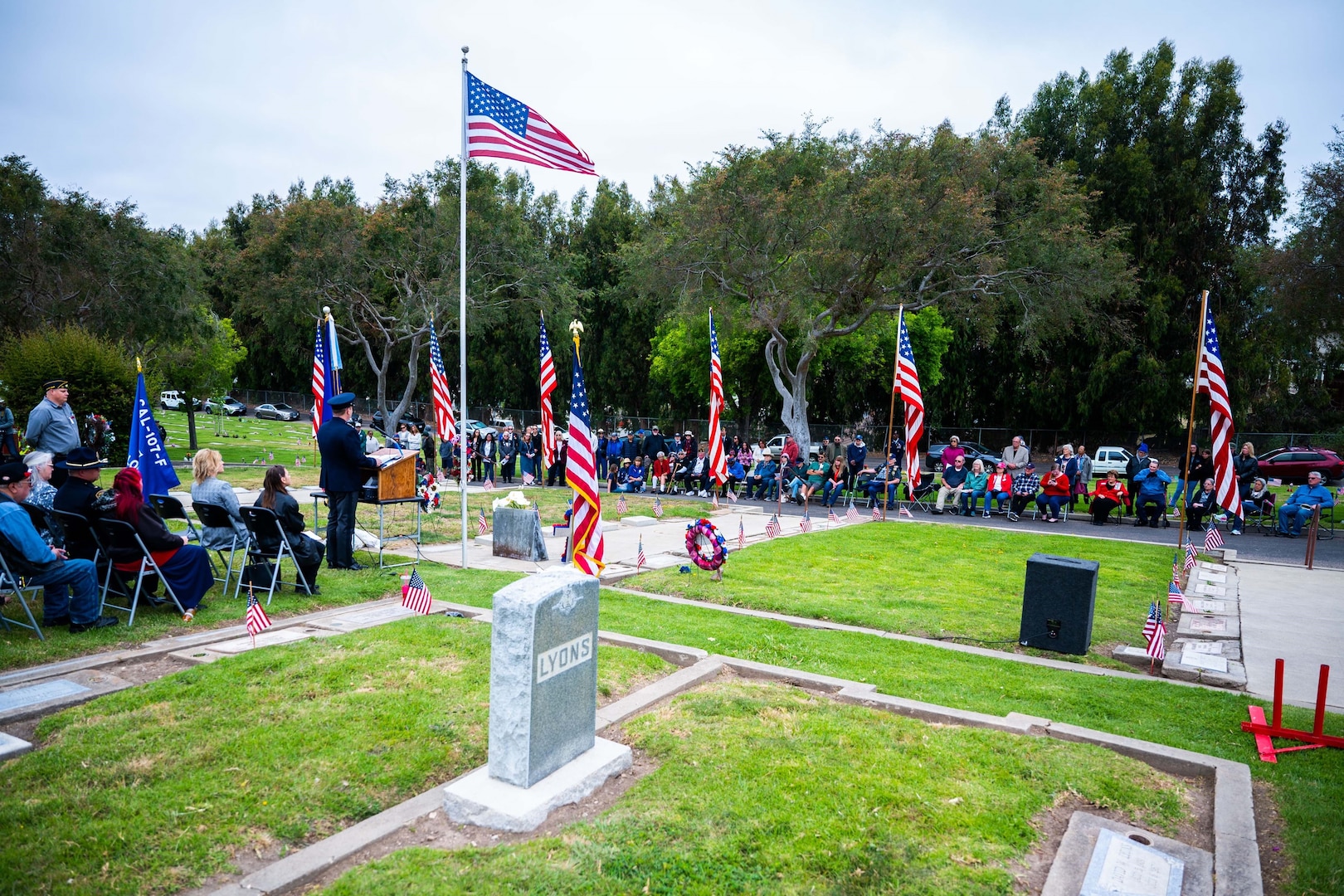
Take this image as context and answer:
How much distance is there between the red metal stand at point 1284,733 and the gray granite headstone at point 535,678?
444 cm

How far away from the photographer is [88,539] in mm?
7465

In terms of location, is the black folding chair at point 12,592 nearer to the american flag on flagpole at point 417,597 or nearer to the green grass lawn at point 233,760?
the green grass lawn at point 233,760

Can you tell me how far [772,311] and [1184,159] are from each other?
23450 mm

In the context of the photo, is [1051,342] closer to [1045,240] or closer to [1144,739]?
[1045,240]

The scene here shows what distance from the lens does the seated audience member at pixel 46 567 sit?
20.8ft

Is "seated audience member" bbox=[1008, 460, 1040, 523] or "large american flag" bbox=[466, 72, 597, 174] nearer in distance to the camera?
"large american flag" bbox=[466, 72, 597, 174]

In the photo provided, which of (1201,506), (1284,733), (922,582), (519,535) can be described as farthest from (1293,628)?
(519,535)

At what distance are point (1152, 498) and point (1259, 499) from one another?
2.75m

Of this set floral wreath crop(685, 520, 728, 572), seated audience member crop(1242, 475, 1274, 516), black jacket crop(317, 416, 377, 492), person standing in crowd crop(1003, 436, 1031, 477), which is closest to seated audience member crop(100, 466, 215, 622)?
black jacket crop(317, 416, 377, 492)

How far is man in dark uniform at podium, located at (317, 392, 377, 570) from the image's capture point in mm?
9180

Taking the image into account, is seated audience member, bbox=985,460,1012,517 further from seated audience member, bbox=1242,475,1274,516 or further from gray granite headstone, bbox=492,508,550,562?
gray granite headstone, bbox=492,508,550,562

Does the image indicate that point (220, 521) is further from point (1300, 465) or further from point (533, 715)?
point (1300, 465)

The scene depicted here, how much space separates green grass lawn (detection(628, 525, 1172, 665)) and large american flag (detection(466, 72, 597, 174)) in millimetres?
5450

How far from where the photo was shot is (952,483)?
1950 centimetres
